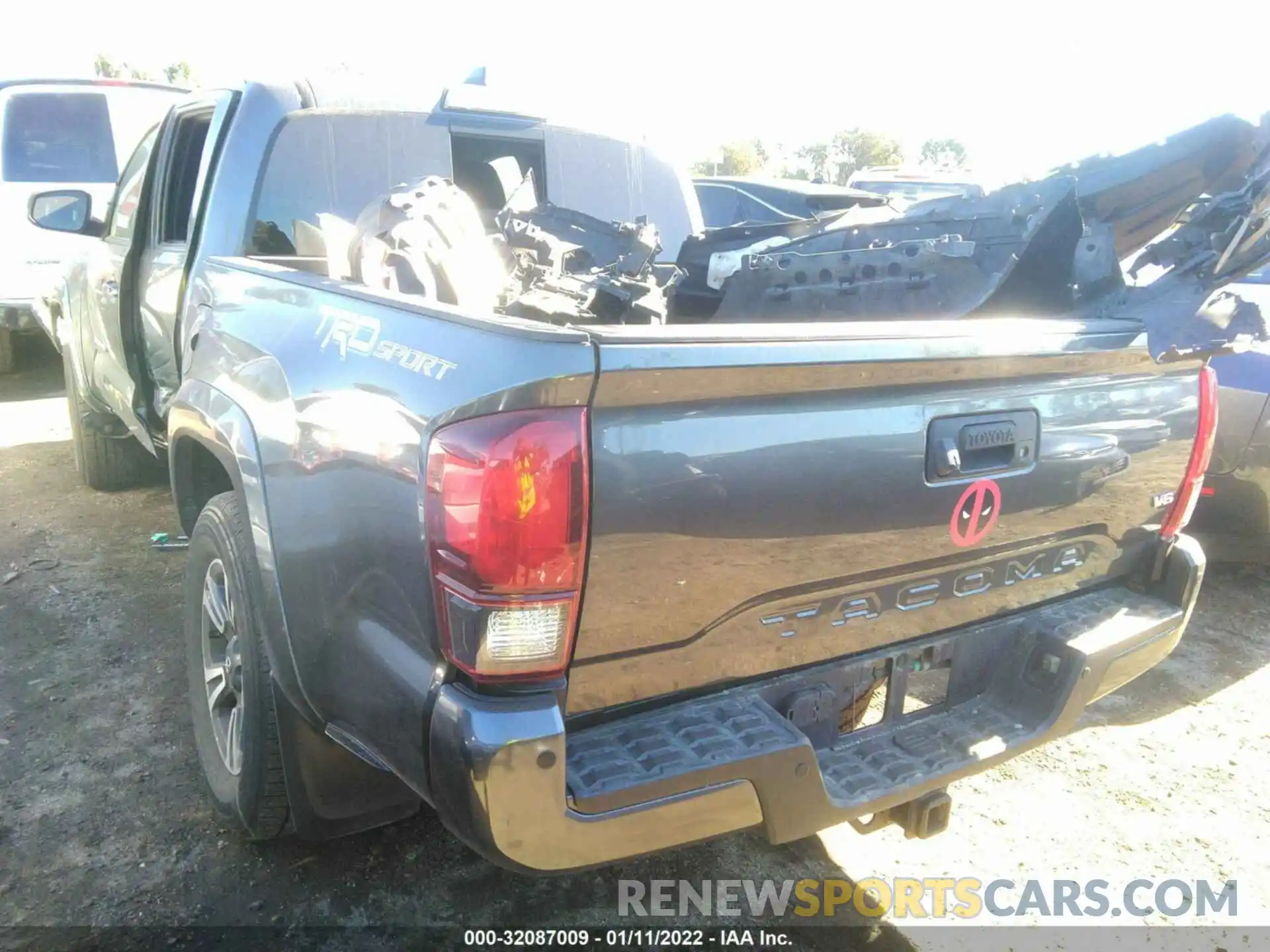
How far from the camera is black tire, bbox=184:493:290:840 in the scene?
2.33 metres

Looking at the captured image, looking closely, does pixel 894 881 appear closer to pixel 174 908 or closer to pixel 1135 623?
pixel 1135 623

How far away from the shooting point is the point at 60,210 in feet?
13.9

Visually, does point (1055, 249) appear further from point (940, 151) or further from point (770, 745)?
point (940, 151)

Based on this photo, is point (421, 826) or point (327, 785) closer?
point (327, 785)

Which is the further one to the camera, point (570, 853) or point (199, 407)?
point (199, 407)

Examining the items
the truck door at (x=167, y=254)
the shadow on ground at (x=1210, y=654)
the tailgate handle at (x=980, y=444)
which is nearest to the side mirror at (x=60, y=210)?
the truck door at (x=167, y=254)

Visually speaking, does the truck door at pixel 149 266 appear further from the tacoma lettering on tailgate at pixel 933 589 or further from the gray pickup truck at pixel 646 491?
the tacoma lettering on tailgate at pixel 933 589

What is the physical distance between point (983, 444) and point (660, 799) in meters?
1.05

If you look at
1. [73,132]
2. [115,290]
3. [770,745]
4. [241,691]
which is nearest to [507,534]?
[770,745]

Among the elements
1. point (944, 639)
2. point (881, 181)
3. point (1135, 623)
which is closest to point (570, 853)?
point (944, 639)

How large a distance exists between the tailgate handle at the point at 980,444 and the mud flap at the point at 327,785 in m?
1.44

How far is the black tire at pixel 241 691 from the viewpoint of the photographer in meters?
2.33

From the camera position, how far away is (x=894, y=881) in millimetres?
2656

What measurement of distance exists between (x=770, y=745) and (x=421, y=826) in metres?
1.41
